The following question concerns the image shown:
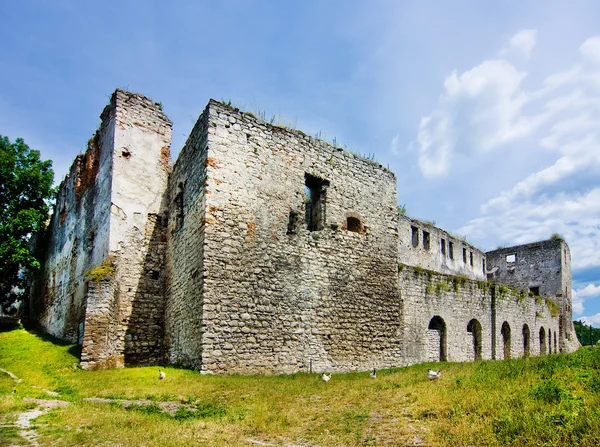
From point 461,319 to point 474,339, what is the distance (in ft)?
6.02

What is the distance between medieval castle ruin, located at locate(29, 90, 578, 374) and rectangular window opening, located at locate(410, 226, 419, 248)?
593cm

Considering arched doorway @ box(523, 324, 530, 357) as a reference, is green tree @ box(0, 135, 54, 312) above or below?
above

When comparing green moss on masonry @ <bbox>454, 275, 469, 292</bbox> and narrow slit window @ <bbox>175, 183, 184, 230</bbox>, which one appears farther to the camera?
green moss on masonry @ <bbox>454, 275, 469, 292</bbox>

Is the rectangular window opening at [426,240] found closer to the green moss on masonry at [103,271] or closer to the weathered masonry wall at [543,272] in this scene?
the weathered masonry wall at [543,272]

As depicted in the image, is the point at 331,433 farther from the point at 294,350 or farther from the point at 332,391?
the point at 294,350

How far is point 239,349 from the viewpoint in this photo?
12883 millimetres

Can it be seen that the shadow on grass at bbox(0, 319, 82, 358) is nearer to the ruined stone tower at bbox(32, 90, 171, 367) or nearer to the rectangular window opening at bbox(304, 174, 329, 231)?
the ruined stone tower at bbox(32, 90, 171, 367)

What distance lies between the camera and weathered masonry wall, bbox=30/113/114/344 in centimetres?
1716

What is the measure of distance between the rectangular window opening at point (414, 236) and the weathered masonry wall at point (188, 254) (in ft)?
48.2

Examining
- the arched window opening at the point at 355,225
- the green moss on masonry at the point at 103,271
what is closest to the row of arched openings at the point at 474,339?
the arched window opening at the point at 355,225

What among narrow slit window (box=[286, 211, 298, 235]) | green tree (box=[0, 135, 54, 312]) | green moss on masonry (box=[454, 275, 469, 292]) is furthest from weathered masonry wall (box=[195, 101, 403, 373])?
green tree (box=[0, 135, 54, 312])

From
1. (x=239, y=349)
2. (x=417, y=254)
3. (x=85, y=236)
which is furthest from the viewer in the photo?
(x=417, y=254)

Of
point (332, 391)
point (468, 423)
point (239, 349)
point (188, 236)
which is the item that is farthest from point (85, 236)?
point (468, 423)

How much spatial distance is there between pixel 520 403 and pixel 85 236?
16596mm
